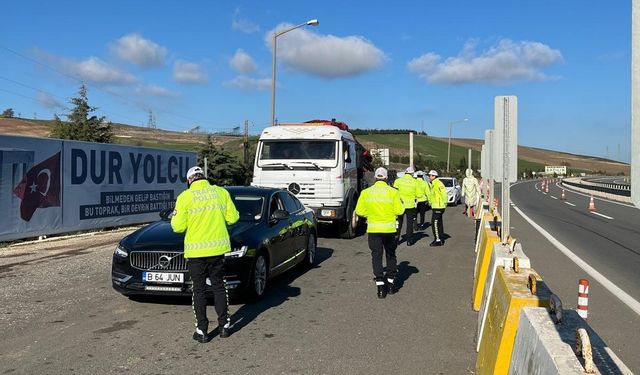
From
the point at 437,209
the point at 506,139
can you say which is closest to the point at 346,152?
the point at 437,209

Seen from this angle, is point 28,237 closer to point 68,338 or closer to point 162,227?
point 162,227

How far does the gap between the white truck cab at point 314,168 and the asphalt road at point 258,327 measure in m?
4.17

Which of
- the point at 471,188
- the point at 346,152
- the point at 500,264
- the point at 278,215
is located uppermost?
the point at 346,152

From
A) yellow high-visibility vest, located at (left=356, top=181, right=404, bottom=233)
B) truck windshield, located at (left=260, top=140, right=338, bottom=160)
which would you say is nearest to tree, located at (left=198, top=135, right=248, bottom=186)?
truck windshield, located at (left=260, top=140, right=338, bottom=160)

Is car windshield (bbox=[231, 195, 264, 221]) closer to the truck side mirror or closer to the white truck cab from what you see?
the white truck cab

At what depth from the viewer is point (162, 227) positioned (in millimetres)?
7461

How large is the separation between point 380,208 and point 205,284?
3129 mm

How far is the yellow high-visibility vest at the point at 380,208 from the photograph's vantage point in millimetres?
7910

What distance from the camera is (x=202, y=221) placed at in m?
5.68

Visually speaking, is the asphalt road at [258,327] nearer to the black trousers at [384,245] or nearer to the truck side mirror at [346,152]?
the black trousers at [384,245]

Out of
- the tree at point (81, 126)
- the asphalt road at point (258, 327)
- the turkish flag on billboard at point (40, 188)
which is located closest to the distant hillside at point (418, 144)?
the tree at point (81, 126)

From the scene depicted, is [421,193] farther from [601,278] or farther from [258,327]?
[258,327]

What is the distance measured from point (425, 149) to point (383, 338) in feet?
322

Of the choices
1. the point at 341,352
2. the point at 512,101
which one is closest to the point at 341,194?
the point at 512,101
